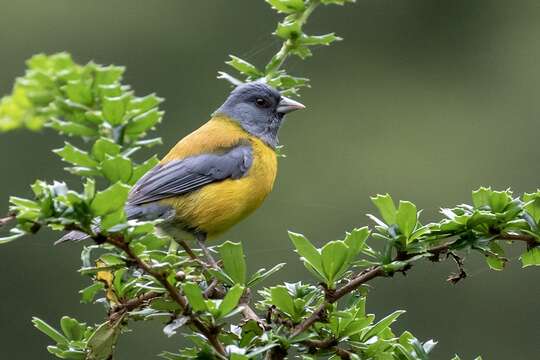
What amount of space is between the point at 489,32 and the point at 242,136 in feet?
39.5

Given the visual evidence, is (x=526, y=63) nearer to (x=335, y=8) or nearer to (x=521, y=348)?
(x=335, y=8)

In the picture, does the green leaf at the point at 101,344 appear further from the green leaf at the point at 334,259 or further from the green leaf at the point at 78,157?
the green leaf at the point at 334,259

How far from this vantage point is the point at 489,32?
52.4 feet

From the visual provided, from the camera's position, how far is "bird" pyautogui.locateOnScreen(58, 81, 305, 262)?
3982mm

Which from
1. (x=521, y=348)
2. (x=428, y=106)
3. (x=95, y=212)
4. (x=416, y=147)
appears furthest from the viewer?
(x=428, y=106)

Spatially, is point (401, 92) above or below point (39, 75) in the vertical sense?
below

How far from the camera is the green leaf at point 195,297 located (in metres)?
1.97

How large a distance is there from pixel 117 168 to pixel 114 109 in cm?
18

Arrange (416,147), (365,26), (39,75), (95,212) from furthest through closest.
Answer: (365,26) → (416,147) → (39,75) → (95,212)

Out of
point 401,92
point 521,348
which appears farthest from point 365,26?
point 521,348

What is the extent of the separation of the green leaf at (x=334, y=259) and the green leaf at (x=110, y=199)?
45 centimetres

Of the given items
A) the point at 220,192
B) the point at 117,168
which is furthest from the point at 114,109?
the point at 220,192

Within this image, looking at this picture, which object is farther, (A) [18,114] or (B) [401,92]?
(B) [401,92]

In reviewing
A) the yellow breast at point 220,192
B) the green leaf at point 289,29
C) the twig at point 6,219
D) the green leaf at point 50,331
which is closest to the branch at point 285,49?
the green leaf at point 289,29
